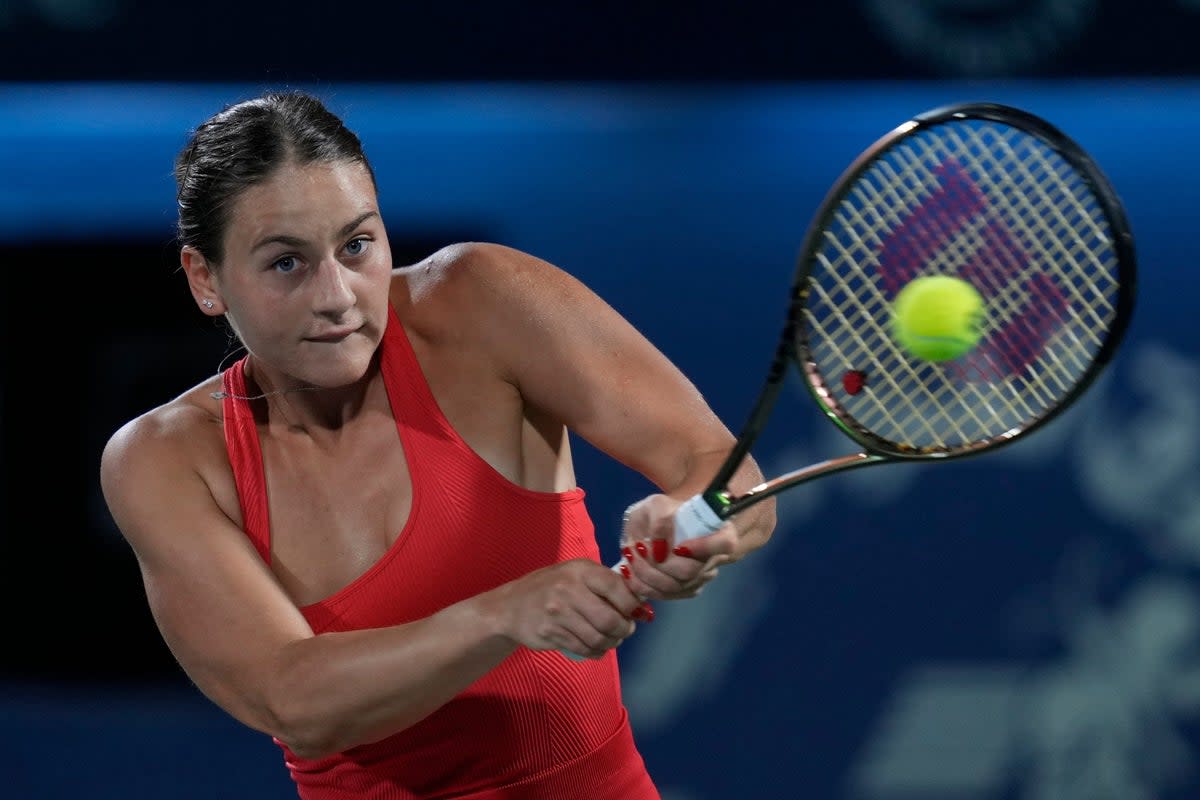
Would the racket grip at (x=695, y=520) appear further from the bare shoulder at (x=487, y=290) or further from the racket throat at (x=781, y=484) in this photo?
the bare shoulder at (x=487, y=290)

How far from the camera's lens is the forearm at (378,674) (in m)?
1.45

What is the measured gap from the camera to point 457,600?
5.70 feet

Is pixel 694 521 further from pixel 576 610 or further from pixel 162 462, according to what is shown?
pixel 162 462

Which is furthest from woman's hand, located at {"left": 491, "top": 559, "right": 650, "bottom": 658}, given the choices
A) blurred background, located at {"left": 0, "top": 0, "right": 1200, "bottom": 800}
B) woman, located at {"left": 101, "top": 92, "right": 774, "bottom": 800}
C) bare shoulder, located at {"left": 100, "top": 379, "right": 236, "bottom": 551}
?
blurred background, located at {"left": 0, "top": 0, "right": 1200, "bottom": 800}

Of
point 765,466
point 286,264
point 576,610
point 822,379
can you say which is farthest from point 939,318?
point 765,466

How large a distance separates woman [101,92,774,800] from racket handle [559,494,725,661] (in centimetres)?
14

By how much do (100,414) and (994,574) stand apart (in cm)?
196

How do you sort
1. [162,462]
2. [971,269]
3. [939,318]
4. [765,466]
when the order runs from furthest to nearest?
[765,466]
[971,269]
[162,462]
[939,318]

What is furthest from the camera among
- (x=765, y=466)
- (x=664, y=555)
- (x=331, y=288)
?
(x=765, y=466)

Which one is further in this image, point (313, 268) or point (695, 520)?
point (313, 268)

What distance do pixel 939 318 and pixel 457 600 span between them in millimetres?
657

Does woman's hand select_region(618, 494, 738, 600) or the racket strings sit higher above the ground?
the racket strings

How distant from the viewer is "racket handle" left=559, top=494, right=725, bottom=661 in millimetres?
1357

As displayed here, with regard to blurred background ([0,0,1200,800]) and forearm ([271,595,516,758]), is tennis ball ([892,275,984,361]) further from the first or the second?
blurred background ([0,0,1200,800])
